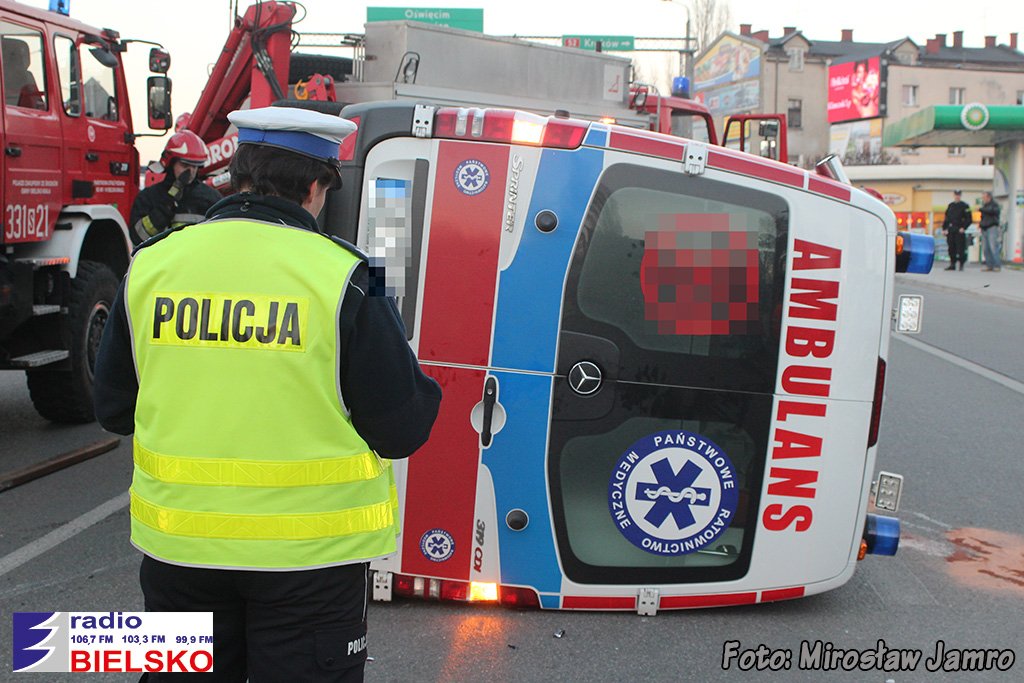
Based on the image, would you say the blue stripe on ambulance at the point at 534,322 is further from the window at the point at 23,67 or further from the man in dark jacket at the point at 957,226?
the man in dark jacket at the point at 957,226

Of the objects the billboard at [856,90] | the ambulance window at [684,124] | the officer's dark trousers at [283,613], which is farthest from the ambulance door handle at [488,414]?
the billboard at [856,90]

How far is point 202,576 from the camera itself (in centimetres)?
225

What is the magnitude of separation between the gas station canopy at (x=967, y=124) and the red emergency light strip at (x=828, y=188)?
2719 cm

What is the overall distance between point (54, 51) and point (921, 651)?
6901 mm

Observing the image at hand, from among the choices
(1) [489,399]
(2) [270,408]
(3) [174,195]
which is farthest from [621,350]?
(3) [174,195]

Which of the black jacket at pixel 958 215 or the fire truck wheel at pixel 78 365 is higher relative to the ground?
the black jacket at pixel 958 215

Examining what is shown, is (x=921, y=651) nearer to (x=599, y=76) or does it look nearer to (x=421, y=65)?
(x=421, y=65)

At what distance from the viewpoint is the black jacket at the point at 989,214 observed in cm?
2559

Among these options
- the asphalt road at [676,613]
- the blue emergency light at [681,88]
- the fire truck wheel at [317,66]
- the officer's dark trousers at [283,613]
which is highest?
the blue emergency light at [681,88]

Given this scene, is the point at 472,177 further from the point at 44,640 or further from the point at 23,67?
the point at 23,67

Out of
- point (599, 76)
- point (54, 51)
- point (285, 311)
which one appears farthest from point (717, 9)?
point (285, 311)

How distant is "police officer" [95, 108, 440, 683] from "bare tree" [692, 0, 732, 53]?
221 ft

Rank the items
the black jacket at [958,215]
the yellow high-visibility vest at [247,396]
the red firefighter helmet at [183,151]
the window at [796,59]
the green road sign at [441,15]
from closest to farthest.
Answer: the yellow high-visibility vest at [247,396] < the red firefighter helmet at [183,151] < the black jacket at [958,215] < the green road sign at [441,15] < the window at [796,59]

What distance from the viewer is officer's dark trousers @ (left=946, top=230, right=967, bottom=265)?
2778cm
